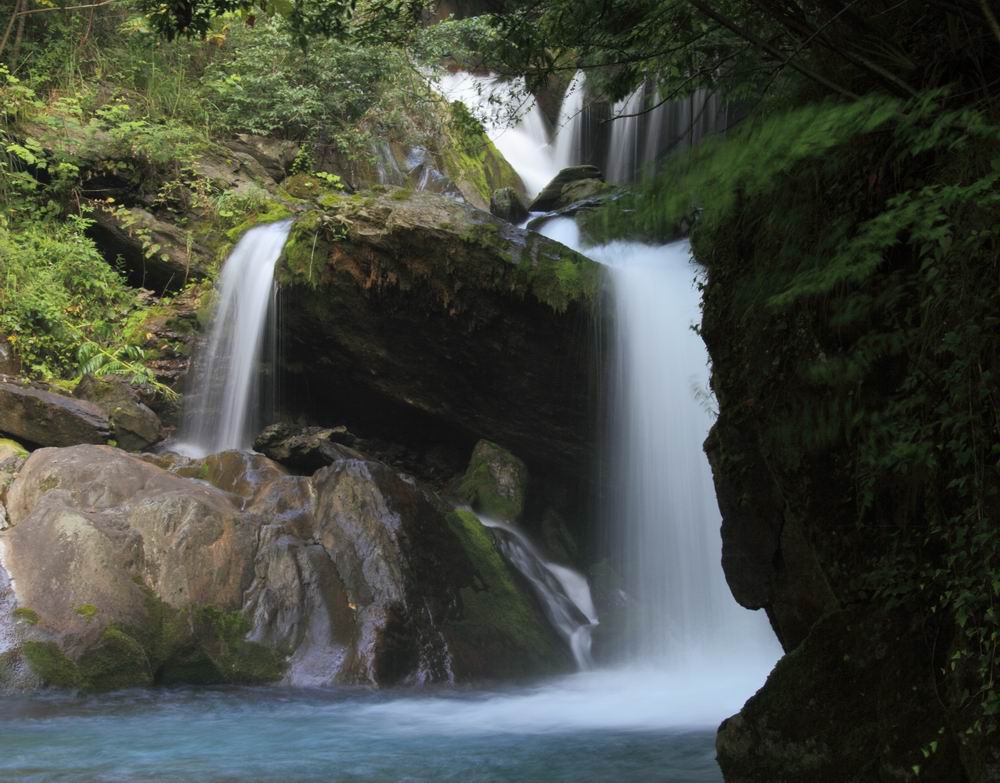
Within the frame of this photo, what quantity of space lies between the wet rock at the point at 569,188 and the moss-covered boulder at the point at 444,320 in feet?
15.5

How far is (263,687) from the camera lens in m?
7.06

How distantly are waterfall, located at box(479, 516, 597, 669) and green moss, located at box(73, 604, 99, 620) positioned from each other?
408 cm

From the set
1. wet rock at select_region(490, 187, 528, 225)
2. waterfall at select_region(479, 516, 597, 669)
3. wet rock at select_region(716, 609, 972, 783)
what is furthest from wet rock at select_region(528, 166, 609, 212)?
wet rock at select_region(716, 609, 972, 783)

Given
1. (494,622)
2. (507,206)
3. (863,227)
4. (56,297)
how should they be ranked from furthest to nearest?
1. (507,206)
2. (56,297)
3. (494,622)
4. (863,227)

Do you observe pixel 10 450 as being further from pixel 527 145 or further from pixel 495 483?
pixel 527 145

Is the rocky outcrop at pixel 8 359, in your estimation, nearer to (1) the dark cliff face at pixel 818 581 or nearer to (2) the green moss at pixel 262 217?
(2) the green moss at pixel 262 217

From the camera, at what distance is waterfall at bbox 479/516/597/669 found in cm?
902

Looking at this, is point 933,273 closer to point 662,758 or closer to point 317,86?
point 662,758

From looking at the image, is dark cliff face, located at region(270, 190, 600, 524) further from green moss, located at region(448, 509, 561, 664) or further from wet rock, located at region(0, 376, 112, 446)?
wet rock, located at region(0, 376, 112, 446)

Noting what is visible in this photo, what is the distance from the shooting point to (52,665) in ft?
21.2

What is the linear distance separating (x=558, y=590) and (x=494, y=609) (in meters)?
1.40

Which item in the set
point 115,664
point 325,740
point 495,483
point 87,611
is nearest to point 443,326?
point 495,483

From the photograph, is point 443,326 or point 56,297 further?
point 56,297

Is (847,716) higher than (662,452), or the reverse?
(662,452)
